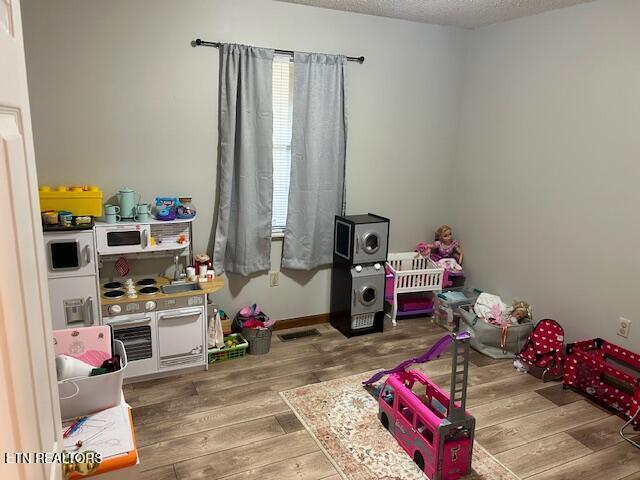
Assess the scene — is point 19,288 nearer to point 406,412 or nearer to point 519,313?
point 406,412

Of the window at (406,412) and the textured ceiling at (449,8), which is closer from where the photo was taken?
the window at (406,412)

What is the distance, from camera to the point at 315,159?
3.72 meters

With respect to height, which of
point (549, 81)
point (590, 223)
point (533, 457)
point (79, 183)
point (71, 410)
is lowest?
point (533, 457)

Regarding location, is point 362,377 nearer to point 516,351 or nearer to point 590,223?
point 516,351

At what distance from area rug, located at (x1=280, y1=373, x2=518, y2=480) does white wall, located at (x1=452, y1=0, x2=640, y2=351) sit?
151 centimetres

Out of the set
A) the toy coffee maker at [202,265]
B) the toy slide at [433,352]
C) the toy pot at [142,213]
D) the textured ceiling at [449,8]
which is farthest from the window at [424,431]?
the textured ceiling at [449,8]

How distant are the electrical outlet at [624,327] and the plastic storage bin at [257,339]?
2.34 m

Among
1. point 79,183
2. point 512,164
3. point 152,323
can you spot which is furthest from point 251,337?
point 512,164

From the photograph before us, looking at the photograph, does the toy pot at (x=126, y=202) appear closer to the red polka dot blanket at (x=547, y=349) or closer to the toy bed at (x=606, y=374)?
the red polka dot blanket at (x=547, y=349)

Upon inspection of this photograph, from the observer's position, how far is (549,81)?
137 inches

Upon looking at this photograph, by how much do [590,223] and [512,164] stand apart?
0.82 m

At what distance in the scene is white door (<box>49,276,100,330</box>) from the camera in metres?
2.71

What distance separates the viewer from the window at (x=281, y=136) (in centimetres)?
358

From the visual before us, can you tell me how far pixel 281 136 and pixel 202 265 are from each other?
1.16 m
